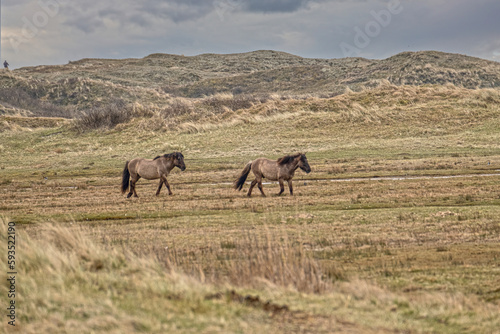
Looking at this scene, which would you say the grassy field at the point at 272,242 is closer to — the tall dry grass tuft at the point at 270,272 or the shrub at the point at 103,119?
the tall dry grass tuft at the point at 270,272

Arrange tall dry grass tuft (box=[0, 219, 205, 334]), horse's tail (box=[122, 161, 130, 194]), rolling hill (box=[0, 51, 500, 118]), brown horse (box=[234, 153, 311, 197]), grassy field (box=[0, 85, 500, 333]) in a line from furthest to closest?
rolling hill (box=[0, 51, 500, 118]) → horse's tail (box=[122, 161, 130, 194]) → brown horse (box=[234, 153, 311, 197]) → grassy field (box=[0, 85, 500, 333]) → tall dry grass tuft (box=[0, 219, 205, 334])

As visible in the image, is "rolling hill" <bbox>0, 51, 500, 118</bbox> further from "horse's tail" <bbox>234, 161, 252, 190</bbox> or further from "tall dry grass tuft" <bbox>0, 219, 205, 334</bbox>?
"tall dry grass tuft" <bbox>0, 219, 205, 334</bbox>

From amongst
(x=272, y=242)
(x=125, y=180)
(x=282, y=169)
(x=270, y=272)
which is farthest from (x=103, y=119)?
(x=270, y=272)

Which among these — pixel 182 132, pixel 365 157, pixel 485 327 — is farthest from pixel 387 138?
pixel 485 327

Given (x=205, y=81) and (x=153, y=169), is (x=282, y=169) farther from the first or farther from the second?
(x=205, y=81)

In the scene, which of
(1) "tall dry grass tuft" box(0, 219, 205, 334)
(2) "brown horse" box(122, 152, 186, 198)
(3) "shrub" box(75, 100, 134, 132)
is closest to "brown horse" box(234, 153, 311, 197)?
(2) "brown horse" box(122, 152, 186, 198)

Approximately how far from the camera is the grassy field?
7.29m

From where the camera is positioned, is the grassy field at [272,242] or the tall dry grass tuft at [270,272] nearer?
the grassy field at [272,242]

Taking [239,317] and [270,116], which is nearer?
[239,317]

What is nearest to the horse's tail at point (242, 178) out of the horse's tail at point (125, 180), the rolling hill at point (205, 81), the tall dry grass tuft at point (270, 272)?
the horse's tail at point (125, 180)

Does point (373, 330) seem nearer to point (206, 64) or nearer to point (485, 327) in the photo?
point (485, 327)

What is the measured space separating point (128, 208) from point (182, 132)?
3175 cm

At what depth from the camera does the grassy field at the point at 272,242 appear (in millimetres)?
7289

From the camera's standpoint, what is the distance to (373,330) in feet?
21.4
